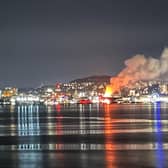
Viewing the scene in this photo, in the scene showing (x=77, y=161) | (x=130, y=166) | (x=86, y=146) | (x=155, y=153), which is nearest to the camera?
(x=130, y=166)

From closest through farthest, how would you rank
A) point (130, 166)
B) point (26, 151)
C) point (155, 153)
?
1. point (130, 166)
2. point (155, 153)
3. point (26, 151)

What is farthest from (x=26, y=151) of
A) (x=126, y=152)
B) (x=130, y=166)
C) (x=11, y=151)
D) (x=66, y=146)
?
(x=130, y=166)

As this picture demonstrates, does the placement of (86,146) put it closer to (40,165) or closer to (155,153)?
(155,153)

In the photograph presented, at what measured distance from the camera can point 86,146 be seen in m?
53.4

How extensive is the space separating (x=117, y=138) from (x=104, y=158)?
57.9 ft

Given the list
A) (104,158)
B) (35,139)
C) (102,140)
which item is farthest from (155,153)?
(35,139)

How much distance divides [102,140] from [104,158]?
1547 centimetres

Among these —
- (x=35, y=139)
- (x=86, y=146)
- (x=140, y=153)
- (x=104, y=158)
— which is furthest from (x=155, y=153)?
(x=35, y=139)

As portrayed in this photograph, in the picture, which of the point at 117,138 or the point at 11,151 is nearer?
the point at 11,151

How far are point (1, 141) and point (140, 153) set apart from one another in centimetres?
1859

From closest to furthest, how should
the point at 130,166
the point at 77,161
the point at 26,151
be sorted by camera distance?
1. the point at 130,166
2. the point at 77,161
3. the point at 26,151

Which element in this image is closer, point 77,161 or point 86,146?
point 77,161

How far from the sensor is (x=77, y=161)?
140 ft

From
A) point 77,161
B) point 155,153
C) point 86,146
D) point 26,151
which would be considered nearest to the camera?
point 77,161
